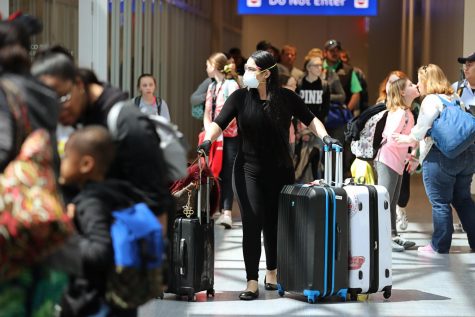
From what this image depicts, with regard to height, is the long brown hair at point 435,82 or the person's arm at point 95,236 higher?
the long brown hair at point 435,82

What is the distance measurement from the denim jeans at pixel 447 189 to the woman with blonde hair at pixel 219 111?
2.39 metres

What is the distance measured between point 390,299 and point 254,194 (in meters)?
1.21

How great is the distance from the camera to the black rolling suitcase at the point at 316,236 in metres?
7.32

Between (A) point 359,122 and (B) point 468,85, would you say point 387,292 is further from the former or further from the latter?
(B) point 468,85

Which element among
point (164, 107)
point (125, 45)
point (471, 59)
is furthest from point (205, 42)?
point (471, 59)

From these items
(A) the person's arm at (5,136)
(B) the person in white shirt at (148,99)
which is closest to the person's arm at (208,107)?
(B) the person in white shirt at (148,99)

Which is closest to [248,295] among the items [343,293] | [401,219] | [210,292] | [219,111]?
[210,292]

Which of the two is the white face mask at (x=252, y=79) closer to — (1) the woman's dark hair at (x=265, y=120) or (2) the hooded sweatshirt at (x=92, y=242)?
(1) the woman's dark hair at (x=265, y=120)

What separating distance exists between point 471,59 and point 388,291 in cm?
316

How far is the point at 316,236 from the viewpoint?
24.0ft

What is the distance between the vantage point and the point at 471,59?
10.1 meters

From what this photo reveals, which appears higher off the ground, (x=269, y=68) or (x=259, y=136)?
(x=269, y=68)

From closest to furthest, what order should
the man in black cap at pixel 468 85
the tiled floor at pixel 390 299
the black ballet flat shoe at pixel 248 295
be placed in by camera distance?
1. the tiled floor at pixel 390 299
2. the black ballet flat shoe at pixel 248 295
3. the man in black cap at pixel 468 85

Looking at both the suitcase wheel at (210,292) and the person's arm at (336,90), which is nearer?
the suitcase wheel at (210,292)
